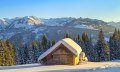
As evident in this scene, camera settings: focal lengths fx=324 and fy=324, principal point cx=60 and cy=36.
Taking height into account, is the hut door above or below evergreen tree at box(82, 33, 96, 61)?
above

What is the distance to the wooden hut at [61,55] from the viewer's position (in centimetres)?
5534

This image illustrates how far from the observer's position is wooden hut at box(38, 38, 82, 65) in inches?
2179

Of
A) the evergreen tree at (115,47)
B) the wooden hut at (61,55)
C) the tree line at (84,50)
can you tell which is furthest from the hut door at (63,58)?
the evergreen tree at (115,47)

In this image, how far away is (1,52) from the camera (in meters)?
89.2

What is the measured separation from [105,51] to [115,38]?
29.2ft

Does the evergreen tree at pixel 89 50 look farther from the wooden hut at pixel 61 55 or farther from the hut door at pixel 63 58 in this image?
the hut door at pixel 63 58

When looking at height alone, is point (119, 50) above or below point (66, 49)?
below

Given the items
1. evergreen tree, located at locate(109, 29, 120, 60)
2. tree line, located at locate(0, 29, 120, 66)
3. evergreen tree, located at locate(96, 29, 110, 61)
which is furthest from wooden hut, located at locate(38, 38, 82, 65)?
evergreen tree, located at locate(109, 29, 120, 60)

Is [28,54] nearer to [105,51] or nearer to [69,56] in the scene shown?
[105,51]

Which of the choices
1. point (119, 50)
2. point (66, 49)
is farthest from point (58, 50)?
point (119, 50)

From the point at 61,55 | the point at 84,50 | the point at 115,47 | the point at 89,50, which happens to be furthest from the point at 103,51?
the point at 61,55

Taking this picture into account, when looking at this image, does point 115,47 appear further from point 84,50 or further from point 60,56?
point 60,56

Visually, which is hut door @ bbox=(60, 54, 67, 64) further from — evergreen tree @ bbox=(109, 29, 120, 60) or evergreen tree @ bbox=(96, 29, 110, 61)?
evergreen tree @ bbox=(109, 29, 120, 60)

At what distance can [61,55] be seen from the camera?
55.9 m
